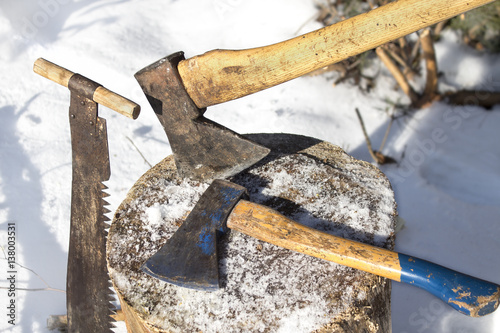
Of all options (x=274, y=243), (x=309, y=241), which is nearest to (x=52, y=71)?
(x=274, y=243)

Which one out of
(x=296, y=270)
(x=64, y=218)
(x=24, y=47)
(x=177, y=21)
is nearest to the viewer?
(x=296, y=270)

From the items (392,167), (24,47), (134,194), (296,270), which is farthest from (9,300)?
(392,167)

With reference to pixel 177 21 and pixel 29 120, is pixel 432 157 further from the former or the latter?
pixel 29 120

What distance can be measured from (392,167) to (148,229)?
2392 millimetres

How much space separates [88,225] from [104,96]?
72 cm

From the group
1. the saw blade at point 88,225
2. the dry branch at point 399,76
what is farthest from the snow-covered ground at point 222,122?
the saw blade at point 88,225

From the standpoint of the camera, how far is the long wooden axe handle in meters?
1.70

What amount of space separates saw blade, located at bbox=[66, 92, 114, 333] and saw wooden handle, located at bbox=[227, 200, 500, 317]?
78 cm

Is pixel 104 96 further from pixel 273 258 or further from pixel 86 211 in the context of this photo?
pixel 273 258

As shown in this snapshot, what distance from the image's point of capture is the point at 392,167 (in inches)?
146

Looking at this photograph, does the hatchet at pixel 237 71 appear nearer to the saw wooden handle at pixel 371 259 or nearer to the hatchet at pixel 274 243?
the hatchet at pixel 274 243

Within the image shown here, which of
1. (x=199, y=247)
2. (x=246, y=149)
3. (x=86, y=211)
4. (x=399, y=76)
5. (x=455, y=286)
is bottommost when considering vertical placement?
(x=455, y=286)

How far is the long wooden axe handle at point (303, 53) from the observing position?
170 centimetres

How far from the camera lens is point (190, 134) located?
2012 millimetres
